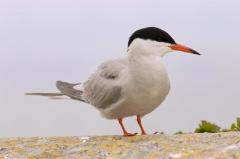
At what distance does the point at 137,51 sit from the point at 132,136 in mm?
1139

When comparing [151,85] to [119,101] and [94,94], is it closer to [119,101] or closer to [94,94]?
[119,101]

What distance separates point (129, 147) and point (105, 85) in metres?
1.15

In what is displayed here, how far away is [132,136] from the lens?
291 inches

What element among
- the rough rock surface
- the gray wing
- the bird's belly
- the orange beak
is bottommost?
the rough rock surface

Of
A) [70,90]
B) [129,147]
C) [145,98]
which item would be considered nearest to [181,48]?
[145,98]

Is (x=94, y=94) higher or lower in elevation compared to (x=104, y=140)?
higher

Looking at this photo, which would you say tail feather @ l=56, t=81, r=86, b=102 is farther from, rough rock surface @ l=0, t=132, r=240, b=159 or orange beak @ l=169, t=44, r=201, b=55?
orange beak @ l=169, t=44, r=201, b=55

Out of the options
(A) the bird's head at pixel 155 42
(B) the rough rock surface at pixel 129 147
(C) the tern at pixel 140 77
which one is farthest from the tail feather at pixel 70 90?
(A) the bird's head at pixel 155 42

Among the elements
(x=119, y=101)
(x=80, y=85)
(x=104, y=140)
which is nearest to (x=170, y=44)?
(x=119, y=101)

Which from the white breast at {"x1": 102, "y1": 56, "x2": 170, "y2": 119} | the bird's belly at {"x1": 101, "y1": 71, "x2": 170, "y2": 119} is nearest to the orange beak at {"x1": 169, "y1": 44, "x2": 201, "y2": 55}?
the white breast at {"x1": 102, "y1": 56, "x2": 170, "y2": 119}

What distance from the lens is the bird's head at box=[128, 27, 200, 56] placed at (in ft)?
23.3

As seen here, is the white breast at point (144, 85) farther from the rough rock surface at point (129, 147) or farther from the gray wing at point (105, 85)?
the rough rock surface at point (129, 147)

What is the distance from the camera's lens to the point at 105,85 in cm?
760

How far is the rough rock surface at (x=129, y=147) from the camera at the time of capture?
6262 mm
